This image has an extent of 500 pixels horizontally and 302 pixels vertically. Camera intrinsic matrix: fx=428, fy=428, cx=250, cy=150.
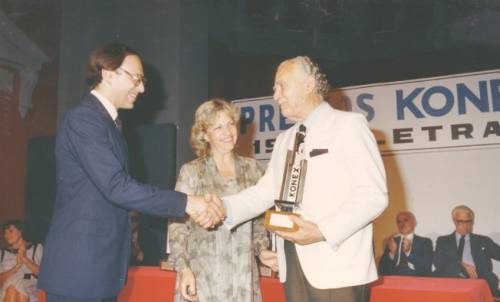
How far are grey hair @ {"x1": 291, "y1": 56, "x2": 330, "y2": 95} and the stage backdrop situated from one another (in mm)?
3117

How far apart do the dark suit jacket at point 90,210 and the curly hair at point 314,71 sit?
2.62 ft

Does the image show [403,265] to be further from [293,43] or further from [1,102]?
[1,102]

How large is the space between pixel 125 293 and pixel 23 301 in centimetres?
275

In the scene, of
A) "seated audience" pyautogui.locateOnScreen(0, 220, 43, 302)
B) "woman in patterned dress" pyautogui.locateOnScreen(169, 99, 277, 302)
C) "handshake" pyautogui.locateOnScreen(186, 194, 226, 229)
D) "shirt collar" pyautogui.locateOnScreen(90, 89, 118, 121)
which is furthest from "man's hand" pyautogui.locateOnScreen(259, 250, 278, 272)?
"seated audience" pyautogui.locateOnScreen(0, 220, 43, 302)

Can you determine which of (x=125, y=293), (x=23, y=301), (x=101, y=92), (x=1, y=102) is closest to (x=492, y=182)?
(x=125, y=293)

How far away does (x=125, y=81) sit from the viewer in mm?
1887

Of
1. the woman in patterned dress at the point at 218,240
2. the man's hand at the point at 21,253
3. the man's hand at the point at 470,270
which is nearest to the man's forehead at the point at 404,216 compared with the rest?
the man's hand at the point at 470,270

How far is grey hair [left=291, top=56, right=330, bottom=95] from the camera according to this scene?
1713 millimetres

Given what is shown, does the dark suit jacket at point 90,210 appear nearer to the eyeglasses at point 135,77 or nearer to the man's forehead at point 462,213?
the eyeglasses at point 135,77

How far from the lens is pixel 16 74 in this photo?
19.6ft

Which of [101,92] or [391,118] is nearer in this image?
[101,92]

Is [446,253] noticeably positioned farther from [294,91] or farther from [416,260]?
[294,91]

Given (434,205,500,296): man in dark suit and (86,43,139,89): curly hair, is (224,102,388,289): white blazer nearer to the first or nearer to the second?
(86,43,139,89): curly hair

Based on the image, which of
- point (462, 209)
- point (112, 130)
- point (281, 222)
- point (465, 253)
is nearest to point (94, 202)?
point (112, 130)
